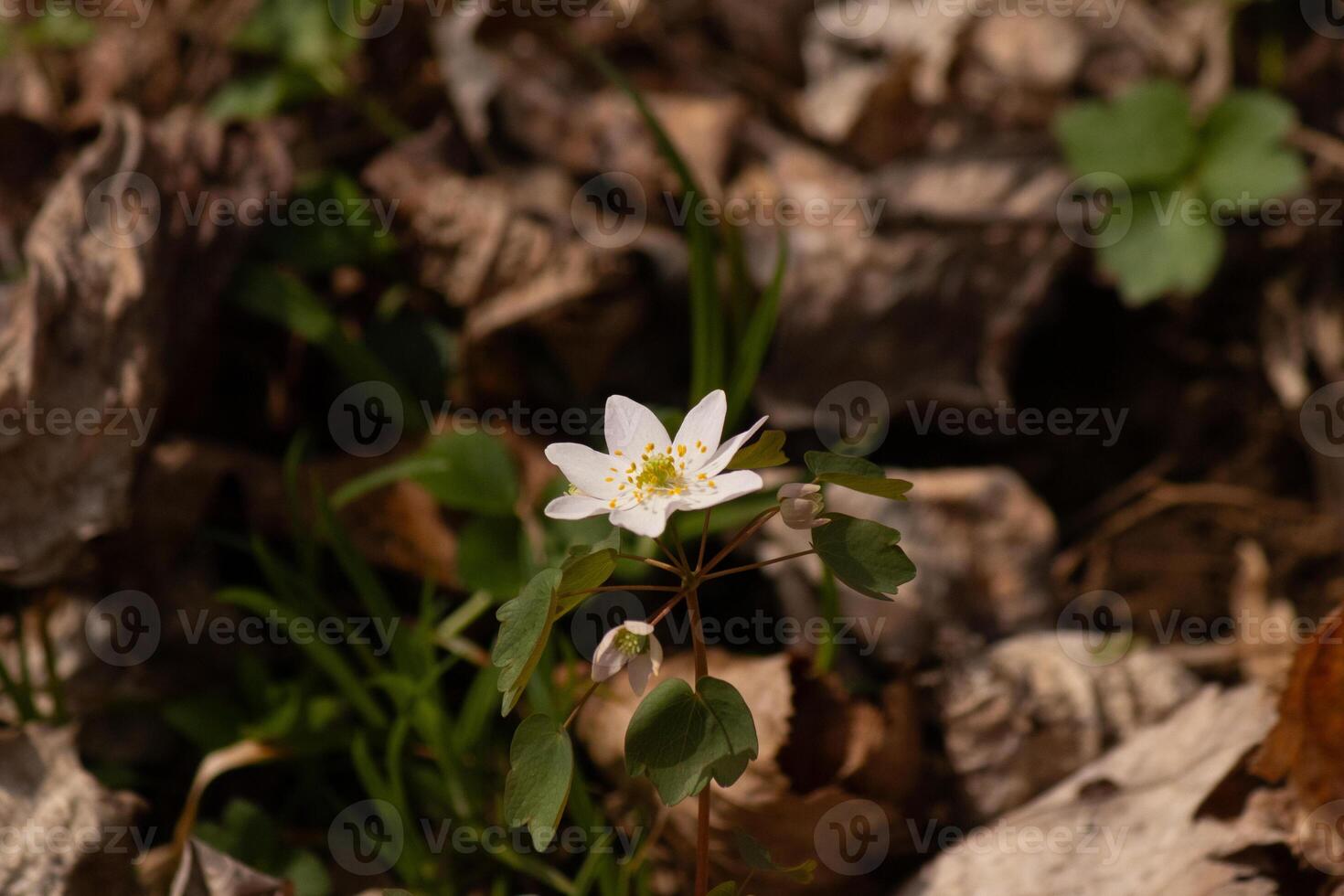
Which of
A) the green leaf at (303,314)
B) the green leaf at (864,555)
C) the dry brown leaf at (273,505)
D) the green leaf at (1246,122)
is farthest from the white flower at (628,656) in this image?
the green leaf at (1246,122)

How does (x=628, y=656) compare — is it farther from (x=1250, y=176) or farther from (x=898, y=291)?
(x=1250, y=176)

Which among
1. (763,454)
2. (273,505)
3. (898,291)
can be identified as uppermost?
(763,454)

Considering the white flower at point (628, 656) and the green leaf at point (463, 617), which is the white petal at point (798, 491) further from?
the green leaf at point (463, 617)

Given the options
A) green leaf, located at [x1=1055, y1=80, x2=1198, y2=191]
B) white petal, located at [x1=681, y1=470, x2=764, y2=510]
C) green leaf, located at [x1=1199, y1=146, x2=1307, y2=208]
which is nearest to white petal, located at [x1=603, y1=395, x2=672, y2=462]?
white petal, located at [x1=681, y1=470, x2=764, y2=510]

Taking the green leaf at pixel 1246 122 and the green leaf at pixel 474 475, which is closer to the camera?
the green leaf at pixel 474 475

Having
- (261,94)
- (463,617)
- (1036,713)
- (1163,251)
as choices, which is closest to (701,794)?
(463,617)

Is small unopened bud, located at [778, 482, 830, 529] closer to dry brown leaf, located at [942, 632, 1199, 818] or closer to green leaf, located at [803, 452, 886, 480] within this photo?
green leaf, located at [803, 452, 886, 480]
